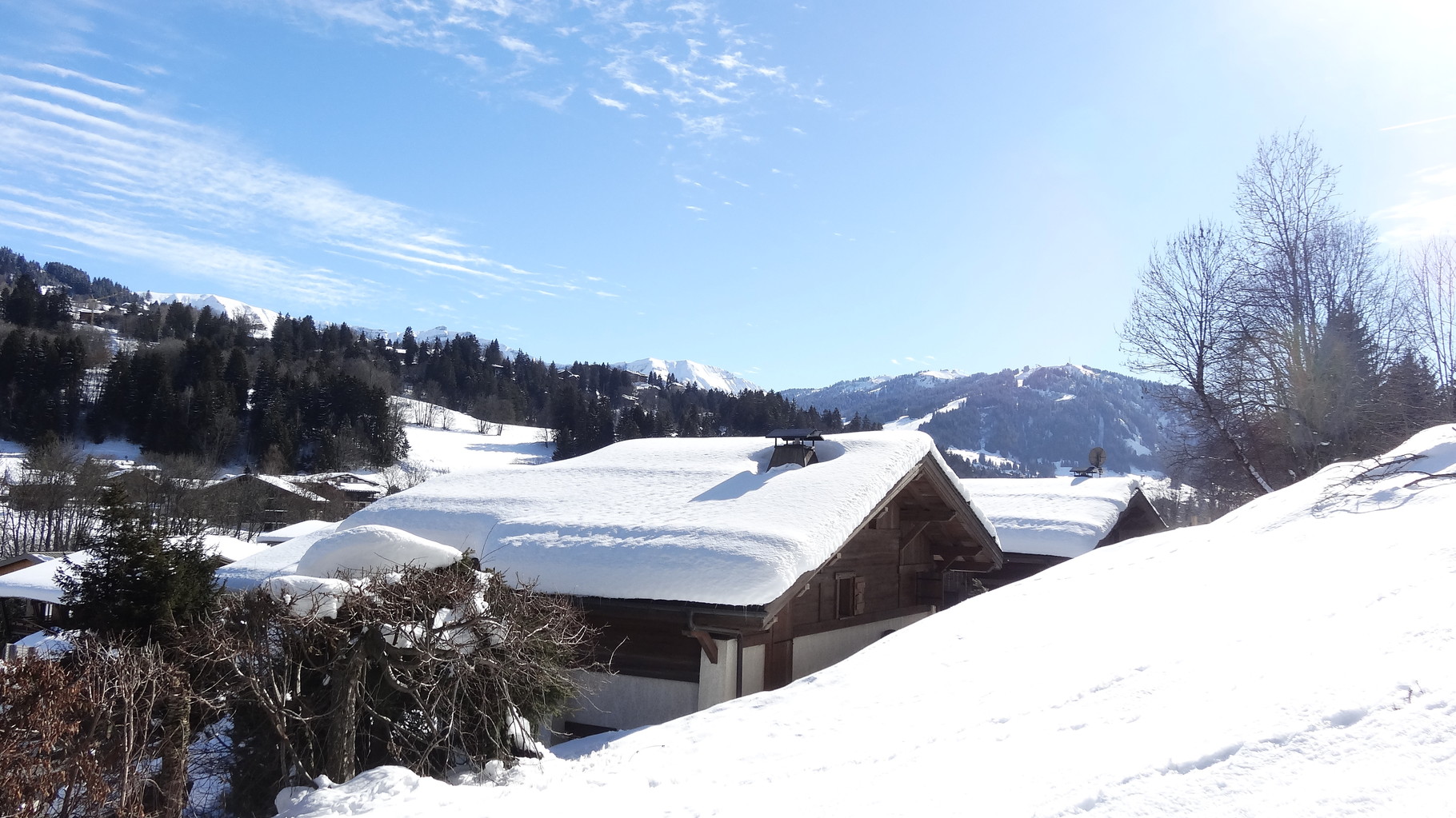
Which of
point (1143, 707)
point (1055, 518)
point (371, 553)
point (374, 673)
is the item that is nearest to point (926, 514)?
point (1055, 518)

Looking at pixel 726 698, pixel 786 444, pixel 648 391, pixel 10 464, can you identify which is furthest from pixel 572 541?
pixel 648 391

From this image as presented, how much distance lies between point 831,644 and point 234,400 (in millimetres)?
89459

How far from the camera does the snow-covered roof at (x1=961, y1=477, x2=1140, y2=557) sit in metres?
22.4

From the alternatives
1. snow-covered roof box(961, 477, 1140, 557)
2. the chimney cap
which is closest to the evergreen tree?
the chimney cap

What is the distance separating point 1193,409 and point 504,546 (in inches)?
724

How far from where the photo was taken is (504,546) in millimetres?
12289

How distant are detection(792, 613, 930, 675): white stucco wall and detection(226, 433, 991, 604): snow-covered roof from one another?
2281mm

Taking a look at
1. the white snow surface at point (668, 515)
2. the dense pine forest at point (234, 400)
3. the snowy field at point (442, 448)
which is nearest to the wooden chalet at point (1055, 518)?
the white snow surface at point (668, 515)

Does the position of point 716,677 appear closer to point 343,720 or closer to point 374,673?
point 374,673

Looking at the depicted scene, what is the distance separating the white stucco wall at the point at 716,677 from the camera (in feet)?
36.3

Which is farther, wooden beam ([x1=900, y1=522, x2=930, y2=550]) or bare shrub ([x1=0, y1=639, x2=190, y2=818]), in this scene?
wooden beam ([x1=900, y1=522, x2=930, y2=550])

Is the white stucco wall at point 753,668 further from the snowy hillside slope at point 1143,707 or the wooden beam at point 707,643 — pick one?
the snowy hillside slope at point 1143,707

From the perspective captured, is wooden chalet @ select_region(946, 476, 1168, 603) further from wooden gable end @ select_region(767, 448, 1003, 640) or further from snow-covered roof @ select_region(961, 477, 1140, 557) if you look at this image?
wooden gable end @ select_region(767, 448, 1003, 640)

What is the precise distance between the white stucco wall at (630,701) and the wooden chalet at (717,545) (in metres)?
0.02
